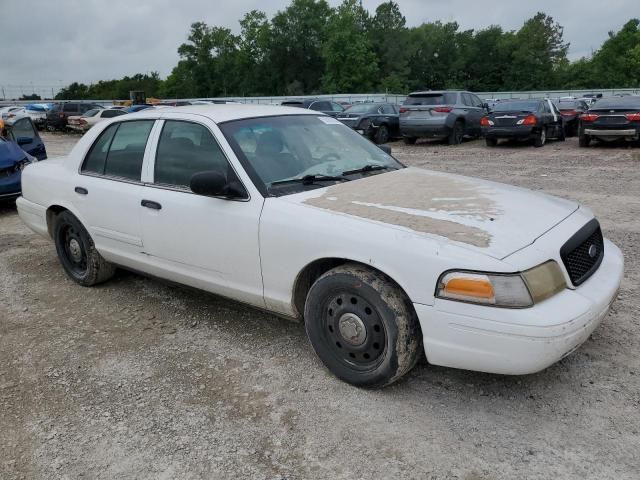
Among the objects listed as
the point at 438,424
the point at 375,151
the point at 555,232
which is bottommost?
the point at 438,424

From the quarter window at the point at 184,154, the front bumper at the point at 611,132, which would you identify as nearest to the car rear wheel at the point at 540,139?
the front bumper at the point at 611,132

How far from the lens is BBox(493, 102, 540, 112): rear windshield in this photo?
53.4ft

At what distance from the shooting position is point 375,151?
4.50 m

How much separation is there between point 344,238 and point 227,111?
64.9 inches

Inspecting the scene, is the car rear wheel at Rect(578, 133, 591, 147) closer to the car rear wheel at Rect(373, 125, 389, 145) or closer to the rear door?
the car rear wheel at Rect(373, 125, 389, 145)

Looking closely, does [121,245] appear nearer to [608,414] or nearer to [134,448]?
[134,448]

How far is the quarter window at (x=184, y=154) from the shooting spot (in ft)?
12.6

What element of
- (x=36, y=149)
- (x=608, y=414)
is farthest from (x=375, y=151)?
(x=36, y=149)

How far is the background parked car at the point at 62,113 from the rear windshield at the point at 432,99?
2144cm

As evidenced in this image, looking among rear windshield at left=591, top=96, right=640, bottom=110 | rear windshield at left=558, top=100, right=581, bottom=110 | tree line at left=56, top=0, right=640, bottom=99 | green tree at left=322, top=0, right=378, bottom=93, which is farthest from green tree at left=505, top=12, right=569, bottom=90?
rear windshield at left=591, top=96, right=640, bottom=110

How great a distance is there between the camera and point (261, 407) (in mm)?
3109

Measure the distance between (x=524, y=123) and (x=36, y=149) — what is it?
1253 centimetres

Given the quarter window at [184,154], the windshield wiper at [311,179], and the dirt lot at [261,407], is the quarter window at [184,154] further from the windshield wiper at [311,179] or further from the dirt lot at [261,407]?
the dirt lot at [261,407]

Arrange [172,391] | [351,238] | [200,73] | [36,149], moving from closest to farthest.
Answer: [351,238], [172,391], [36,149], [200,73]
